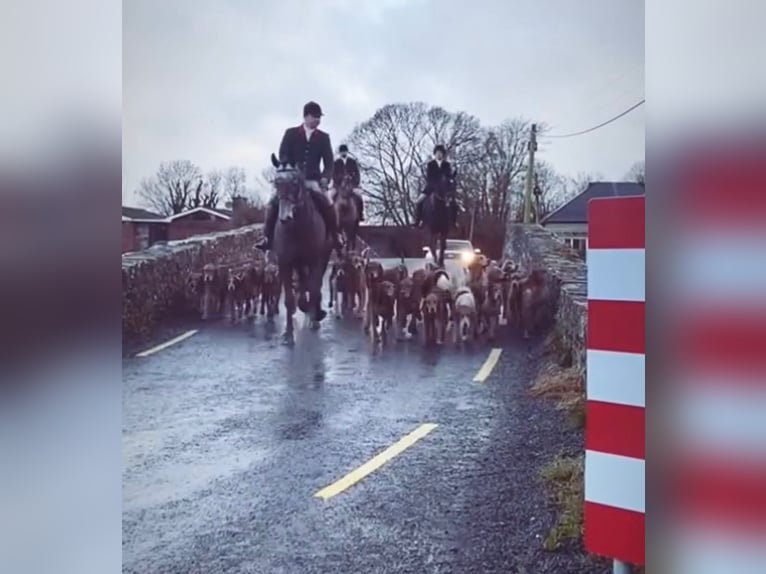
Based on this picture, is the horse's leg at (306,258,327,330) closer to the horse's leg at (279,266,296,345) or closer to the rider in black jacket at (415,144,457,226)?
the horse's leg at (279,266,296,345)

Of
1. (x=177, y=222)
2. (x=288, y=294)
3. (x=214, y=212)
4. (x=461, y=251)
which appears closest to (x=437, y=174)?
(x=461, y=251)

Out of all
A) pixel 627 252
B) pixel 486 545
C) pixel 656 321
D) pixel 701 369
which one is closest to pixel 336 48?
pixel 627 252

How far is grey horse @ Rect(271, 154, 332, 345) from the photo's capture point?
1769 mm

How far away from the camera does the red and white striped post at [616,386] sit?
4.85ft

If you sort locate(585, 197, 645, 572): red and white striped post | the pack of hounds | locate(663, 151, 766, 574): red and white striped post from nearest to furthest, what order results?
locate(663, 151, 766, 574): red and white striped post
locate(585, 197, 645, 572): red and white striped post
the pack of hounds

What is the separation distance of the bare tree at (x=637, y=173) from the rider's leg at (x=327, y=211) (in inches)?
28.5

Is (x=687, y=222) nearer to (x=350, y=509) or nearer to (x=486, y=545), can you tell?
(x=486, y=545)

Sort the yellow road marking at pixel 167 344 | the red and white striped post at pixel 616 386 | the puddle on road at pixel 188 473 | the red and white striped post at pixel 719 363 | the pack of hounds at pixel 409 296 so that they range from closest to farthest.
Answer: the red and white striped post at pixel 719 363 → the red and white striped post at pixel 616 386 → the pack of hounds at pixel 409 296 → the puddle on road at pixel 188 473 → the yellow road marking at pixel 167 344

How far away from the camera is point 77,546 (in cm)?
182

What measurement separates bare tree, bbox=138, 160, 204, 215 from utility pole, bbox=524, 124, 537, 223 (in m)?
0.87

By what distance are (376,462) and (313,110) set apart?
36.1 inches

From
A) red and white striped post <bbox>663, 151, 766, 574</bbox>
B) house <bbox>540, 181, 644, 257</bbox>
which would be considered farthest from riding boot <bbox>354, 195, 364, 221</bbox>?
red and white striped post <bbox>663, 151, 766, 574</bbox>

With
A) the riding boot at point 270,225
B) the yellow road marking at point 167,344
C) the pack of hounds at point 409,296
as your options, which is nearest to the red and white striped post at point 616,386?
the pack of hounds at point 409,296

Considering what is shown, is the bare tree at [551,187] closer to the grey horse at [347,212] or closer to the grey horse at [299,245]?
the grey horse at [347,212]
